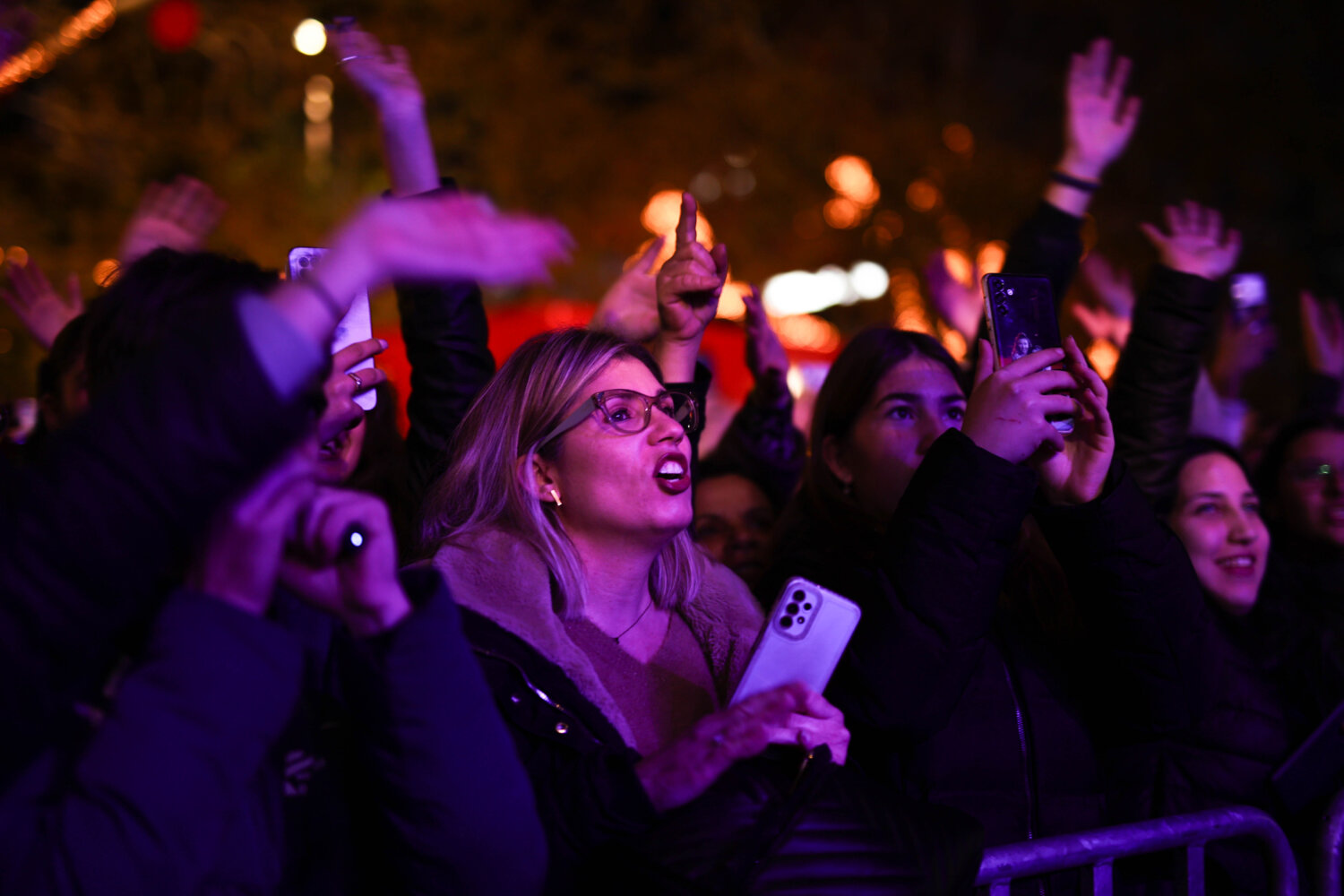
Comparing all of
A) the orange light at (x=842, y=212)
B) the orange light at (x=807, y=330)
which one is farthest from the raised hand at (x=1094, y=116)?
the orange light at (x=807, y=330)

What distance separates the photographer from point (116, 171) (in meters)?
11.4

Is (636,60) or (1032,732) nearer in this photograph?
(1032,732)

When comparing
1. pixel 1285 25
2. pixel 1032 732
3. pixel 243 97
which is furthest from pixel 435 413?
pixel 1285 25

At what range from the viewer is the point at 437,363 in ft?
10.3

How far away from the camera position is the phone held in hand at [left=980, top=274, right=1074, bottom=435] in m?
2.58

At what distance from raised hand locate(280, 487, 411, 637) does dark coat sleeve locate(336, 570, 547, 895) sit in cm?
3

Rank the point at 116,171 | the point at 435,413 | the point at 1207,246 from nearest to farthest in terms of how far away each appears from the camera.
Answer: the point at 435,413, the point at 1207,246, the point at 116,171

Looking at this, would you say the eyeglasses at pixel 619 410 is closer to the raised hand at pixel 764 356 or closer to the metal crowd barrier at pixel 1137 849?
the metal crowd barrier at pixel 1137 849

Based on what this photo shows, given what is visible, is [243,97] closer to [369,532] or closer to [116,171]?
[116,171]

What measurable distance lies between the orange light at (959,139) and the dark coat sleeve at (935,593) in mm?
10652

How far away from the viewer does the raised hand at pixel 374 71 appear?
304 cm

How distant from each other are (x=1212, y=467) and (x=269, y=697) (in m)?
3.12

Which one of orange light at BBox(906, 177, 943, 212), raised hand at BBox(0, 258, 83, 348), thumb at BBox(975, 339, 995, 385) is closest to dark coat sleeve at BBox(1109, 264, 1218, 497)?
thumb at BBox(975, 339, 995, 385)

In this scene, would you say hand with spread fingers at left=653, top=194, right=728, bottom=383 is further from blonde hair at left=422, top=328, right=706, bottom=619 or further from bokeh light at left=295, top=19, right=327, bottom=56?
bokeh light at left=295, top=19, right=327, bottom=56
